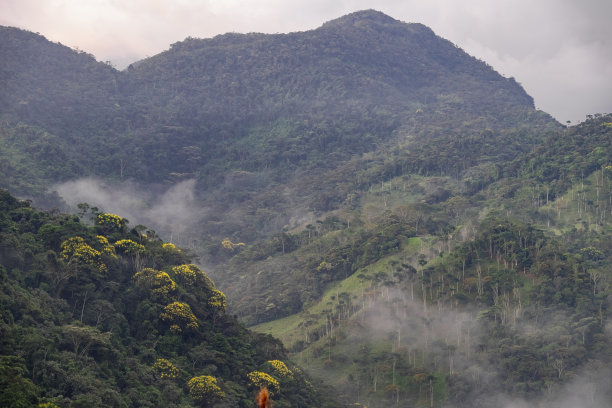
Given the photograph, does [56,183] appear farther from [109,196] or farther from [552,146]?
[552,146]

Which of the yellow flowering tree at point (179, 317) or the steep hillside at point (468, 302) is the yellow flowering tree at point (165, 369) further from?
the steep hillside at point (468, 302)

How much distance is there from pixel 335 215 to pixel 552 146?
46312 mm

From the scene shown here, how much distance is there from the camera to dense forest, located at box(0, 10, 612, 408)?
193 feet

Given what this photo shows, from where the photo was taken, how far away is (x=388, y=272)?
109438 millimetres

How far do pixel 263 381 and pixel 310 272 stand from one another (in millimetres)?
56366

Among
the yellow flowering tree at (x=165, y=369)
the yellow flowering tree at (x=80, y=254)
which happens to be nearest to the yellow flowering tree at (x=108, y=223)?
the yellow flowering tree at (x=80, y=254)

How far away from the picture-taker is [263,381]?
6556cm

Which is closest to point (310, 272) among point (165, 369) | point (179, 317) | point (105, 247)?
point (179, 317)

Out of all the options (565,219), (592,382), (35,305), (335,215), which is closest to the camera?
(35,305)

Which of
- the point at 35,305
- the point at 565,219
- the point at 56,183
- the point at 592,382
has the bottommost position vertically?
the point at 592,382

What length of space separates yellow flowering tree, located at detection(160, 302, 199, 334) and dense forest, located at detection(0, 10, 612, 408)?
14 centimetres

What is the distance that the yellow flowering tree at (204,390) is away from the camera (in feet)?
189

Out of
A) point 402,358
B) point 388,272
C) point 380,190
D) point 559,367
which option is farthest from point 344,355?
point 380,190

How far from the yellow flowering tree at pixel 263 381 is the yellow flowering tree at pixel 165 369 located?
9049 mm
